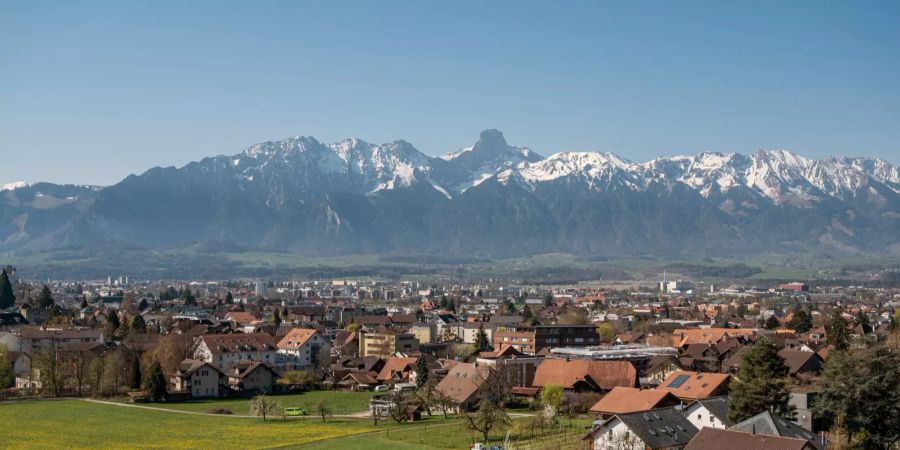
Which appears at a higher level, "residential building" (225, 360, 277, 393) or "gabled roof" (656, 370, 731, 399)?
"gabled roof" (656, 370, 731, 399)

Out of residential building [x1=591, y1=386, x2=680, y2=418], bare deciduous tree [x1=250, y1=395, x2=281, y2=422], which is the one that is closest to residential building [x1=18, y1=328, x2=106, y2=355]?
bare deciduous tree [x1=250, y1=395, x2=281, y2=422]

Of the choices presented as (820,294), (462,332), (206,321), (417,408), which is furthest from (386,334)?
(820,294)

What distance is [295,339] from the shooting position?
77.1 meters

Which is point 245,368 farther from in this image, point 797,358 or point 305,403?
point 797,358

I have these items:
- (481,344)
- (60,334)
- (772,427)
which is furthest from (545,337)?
(772,427)

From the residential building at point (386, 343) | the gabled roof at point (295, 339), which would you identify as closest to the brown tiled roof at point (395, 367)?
the residential building at point (386, 343)

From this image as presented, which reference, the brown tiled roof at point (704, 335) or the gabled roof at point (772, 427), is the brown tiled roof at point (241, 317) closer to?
the brown tiled roof at point (704, 335)

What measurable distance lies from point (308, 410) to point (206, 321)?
46.0 m

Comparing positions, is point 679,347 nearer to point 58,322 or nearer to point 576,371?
point 576,371

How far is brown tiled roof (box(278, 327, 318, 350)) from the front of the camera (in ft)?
250

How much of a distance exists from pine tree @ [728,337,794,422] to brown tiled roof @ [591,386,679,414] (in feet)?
14.0

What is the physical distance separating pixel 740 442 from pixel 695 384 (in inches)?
695

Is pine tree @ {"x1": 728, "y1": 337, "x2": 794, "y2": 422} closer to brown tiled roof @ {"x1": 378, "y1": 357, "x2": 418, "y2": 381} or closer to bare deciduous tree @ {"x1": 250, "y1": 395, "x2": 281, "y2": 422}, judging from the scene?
bare deciduous tree @ {"x1": 250, "y1": 395, "x2": 281, "y2": 422}

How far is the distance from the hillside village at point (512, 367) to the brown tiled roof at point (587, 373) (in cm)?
10
